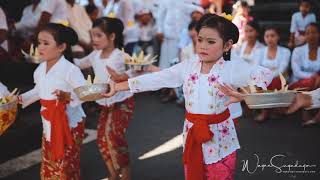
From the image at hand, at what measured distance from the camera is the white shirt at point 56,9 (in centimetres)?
629

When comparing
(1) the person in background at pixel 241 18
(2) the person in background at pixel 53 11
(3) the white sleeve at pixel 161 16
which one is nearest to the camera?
(2) the person in background at pixel 53 11

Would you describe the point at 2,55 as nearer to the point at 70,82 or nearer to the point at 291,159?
the point at 70,82

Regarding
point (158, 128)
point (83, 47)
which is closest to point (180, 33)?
point (83, 47)

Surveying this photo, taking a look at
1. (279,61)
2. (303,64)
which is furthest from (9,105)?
(303,64)

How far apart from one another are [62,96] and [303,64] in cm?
422

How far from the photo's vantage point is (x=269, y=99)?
2523 millimetres

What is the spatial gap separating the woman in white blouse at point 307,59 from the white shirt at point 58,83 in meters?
3.72

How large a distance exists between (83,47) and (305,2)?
3667 millimetres

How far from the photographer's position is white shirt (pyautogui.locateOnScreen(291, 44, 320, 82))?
21.2ft

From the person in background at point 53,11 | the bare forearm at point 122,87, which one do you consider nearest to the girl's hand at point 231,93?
the bare forearm at point 122,87

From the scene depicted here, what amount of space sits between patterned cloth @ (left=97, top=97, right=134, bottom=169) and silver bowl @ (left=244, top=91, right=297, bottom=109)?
1.56m

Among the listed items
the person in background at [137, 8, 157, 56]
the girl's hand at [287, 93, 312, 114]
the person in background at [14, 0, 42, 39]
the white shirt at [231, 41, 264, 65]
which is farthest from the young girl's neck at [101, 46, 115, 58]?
the person in background at [137, 8, 157, 56]

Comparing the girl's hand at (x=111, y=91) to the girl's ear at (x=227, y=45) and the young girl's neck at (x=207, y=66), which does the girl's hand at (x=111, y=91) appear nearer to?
the young girl's neck at (x=207, y=66)

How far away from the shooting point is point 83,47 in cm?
718
